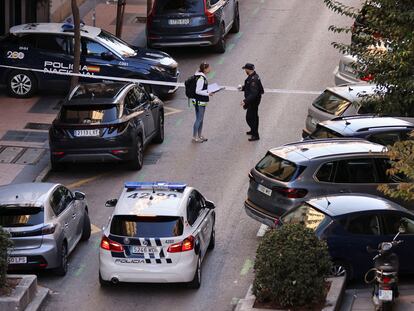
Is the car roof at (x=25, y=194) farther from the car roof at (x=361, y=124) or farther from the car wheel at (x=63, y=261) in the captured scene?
the car roof at (x=361, y=124)

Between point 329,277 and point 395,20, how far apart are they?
15.7 feet

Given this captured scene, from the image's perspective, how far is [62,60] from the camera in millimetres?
29984

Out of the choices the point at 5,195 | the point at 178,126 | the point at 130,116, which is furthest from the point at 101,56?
the point at 5,195

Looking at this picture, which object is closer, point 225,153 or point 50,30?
point 225,153

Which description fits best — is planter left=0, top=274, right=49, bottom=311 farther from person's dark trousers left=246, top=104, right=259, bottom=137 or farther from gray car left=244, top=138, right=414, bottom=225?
person's dark trousers left=246, top=104, right=259, bottom=137

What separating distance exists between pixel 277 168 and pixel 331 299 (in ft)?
14.0

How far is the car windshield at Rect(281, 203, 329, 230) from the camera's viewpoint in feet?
60.7

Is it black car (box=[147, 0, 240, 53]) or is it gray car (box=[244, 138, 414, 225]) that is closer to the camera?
gray car (box=[244, 138, 414, 225])

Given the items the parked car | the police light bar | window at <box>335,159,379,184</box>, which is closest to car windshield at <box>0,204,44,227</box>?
the police light bar

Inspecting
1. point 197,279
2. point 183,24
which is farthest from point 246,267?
point 183,24

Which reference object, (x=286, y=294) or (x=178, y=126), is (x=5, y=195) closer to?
(x=286, y=294)

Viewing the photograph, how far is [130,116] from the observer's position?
25.1m

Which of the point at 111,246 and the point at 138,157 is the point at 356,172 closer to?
the point at 111,246

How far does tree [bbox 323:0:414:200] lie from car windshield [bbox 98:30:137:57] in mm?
9455
